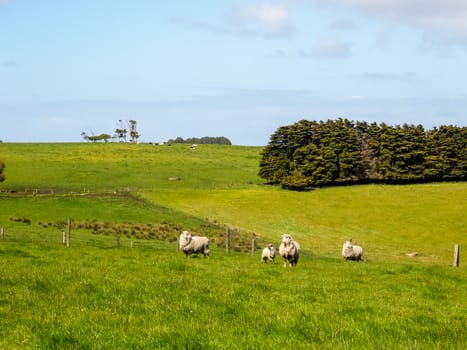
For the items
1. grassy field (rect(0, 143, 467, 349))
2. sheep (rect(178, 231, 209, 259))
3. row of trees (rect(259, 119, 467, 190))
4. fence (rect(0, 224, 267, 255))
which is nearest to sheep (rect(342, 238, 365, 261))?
grassy field (rect(0, 143, 467, 349))

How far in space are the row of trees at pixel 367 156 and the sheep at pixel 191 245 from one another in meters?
75.1

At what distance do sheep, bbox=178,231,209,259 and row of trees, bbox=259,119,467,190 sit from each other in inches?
2958

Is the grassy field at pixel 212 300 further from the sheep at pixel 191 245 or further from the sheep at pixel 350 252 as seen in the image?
the sheep at pixel 350 252

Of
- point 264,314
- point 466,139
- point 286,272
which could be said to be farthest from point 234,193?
point 264,314

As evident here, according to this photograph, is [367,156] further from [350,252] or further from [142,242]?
[350,252]

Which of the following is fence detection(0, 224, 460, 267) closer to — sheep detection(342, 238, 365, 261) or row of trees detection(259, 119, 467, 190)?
sheep detection(342, 238, 365, 261)

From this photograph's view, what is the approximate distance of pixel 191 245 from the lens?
30359 mm

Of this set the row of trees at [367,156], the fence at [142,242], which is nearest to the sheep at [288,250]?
the fence at [142,242]

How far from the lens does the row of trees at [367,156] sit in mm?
110938

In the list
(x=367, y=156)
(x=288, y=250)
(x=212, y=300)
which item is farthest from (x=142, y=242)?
(x=367, y=156)

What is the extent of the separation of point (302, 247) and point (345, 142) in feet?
195

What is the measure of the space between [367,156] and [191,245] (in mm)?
89575

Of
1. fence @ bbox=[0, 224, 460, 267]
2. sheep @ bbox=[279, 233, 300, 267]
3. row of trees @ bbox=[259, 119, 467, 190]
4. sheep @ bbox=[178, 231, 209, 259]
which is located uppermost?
row of trees @ bbox=[259, 119, 467, 190]

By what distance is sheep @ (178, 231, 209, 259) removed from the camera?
30.0m
